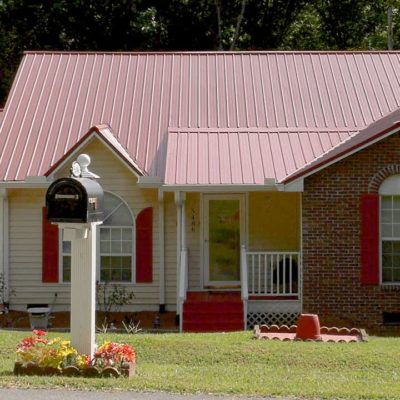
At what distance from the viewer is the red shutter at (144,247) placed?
18.8 meters

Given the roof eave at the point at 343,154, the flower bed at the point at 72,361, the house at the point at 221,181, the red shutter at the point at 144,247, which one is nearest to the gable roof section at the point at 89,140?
the house at the point at 221,181

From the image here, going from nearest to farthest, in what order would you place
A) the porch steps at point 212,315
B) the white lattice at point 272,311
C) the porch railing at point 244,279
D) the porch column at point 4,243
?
the porch steps at point 212,315 < the porch railing at point 244,279 < the white lattice at point 272,311 < the porch column at point 4,243

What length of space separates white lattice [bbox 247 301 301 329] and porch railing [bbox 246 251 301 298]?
188 millimetres

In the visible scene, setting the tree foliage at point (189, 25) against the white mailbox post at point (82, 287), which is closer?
the white mailbox post at point (82, 287)

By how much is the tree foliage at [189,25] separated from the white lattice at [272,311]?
65.1 feet

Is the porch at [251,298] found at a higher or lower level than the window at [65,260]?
lower

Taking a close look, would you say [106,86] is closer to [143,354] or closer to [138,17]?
[143,354]

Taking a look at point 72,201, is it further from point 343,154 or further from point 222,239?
point 222,239

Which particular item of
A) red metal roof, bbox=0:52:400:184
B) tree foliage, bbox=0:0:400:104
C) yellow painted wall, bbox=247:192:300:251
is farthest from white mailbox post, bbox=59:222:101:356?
tree foliage, bbox=0:0:400:104

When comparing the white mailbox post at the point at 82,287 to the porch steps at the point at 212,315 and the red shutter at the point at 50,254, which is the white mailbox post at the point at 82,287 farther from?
the red shutter at the point at 50,254

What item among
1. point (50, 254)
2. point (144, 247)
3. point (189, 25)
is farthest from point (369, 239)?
point (189, 25)

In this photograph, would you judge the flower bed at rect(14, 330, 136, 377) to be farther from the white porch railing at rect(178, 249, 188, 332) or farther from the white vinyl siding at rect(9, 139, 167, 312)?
the white vinyl siding at rect(9, 139, 167, 312)

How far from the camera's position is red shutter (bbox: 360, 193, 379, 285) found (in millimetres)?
17078

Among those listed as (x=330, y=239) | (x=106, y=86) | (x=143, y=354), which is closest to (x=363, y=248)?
(x=330, y=239)
